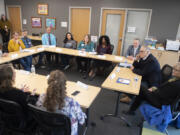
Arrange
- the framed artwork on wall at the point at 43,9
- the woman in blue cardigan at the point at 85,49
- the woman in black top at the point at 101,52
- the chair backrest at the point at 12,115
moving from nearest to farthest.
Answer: the chair backrest at the point at 12,115 < the woman in black top at the point at 101,52 < the woman in blue cardigan at the point at 85,49 < the framed artwork on wall at the point at 43,9

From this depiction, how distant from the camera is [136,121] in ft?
8.25

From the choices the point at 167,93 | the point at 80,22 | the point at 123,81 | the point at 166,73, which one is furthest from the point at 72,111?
the point at 80,22

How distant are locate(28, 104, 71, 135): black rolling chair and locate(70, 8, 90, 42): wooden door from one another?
203 inches

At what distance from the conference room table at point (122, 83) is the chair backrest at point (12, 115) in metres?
1.17

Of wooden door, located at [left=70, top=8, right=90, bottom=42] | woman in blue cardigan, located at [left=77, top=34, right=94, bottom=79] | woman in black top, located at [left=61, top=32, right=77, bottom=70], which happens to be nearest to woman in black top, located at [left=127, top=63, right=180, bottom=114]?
woman in blue cardigan, located at [left=77, top=34, right=94, bottom=79]

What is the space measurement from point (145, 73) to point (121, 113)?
2.84 feet

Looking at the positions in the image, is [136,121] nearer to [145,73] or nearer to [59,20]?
[145,73]

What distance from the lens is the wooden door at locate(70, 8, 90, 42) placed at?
6020mm

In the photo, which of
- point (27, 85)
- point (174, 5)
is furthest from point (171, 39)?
point (27, 85)

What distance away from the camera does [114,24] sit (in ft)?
18.9

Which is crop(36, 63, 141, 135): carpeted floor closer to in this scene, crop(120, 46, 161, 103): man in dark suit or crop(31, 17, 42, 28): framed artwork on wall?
crop(120, 46, 161, 103): man in dark suit

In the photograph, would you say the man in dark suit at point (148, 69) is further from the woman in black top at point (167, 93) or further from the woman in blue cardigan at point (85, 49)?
the woman in blue cardigan at point (85, 49)

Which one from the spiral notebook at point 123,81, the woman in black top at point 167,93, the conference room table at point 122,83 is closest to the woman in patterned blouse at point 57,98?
the conference room table at point 122,83

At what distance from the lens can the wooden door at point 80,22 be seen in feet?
19.7
